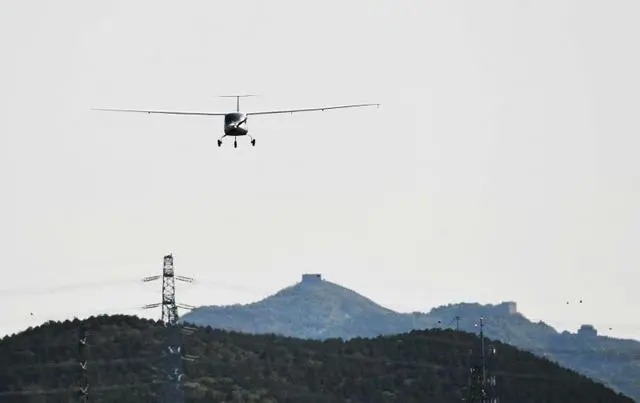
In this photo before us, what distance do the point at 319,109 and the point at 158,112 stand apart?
628 inches

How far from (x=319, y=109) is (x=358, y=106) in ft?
15.8

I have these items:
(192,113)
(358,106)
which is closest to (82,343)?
(192,113)

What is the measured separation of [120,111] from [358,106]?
75.6 ft

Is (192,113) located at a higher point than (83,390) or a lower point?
higher

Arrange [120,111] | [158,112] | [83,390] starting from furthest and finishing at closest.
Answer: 1. [83,390]
2. [158,112]
3. [120,111]

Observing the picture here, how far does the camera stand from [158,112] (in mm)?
164250

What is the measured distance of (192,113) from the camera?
173 m

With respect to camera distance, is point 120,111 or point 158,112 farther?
point 158,112

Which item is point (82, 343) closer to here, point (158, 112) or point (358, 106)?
point (158, 112)

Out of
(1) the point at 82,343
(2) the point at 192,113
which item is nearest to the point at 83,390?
(1) the point at 82,343

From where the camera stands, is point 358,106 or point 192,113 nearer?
point 358,106

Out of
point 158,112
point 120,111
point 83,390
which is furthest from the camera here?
point 83,390

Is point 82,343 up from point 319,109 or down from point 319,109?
down

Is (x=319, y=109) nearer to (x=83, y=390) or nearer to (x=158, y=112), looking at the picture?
(x=158, y=112)
